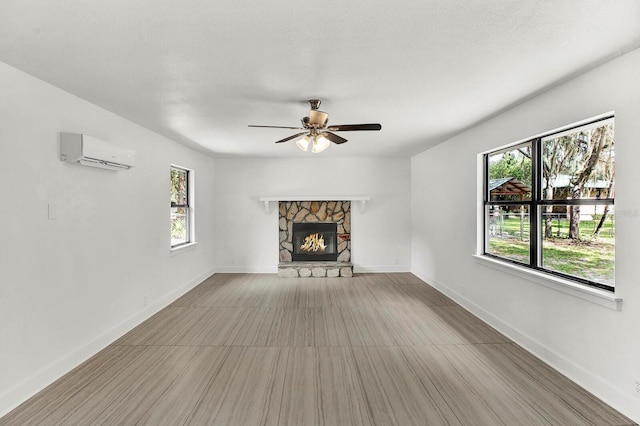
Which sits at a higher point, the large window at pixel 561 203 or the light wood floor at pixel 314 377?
the large window at pixel 561 203

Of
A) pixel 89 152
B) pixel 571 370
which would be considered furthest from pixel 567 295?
pixel 89 152

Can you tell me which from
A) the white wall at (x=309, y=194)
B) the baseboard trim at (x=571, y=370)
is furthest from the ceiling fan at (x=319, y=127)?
the white wall at (x=309, y=194)

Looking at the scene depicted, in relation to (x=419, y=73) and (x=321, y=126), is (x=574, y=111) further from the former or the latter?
(x=321, y=126)

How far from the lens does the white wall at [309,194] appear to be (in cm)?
680

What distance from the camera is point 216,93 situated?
113 inches

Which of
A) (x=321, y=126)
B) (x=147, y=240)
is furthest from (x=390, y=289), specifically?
(x=147, y=240)

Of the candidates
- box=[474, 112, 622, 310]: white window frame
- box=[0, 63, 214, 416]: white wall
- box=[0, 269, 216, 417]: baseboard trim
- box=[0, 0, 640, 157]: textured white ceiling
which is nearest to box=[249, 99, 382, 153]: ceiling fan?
box=[0, 0, 640, 157]: textured white ceiling

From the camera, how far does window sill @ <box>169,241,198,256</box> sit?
4863 millimetres

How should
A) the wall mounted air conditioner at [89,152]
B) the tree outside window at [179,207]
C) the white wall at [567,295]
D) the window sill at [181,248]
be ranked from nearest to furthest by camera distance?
the white wall at [567,295] → the wall mounted air conditioner at [89,152] → the window sill at [181,248] → the tree outside window at [179,207]

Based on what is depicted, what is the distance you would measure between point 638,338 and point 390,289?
356 cm

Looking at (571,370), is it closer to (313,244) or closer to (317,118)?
(317,118)

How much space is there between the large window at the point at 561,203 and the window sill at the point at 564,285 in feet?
0.37

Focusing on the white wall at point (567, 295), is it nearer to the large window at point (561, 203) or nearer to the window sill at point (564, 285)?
the window sill at point (564, 285)

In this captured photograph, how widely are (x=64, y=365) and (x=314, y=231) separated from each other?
4648 mm
